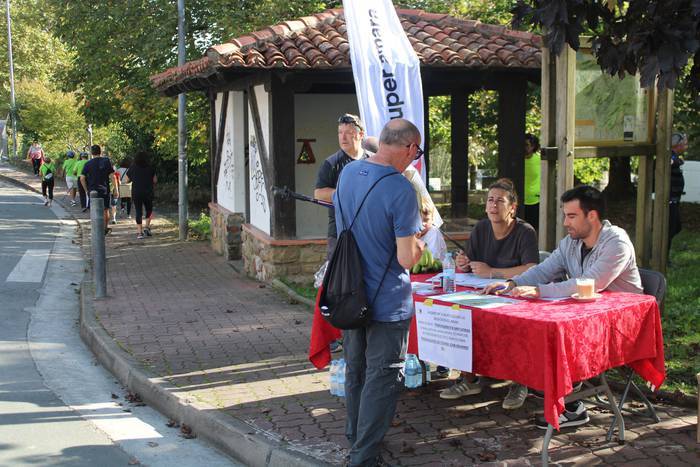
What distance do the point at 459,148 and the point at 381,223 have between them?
10781mm

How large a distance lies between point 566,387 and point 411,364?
159cm

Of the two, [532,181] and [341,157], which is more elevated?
[341,157]

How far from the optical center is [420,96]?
800 centimetres

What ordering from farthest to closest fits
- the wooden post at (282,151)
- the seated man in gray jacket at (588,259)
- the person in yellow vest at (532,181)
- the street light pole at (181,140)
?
the street light pole at (181,140) < the person in yellow vest at (532,181) < the wooden post at (282,151) < the seated man in gray jacket at (588,259)

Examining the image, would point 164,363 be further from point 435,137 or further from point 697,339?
point 435,137

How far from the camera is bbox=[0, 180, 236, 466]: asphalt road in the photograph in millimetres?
5262

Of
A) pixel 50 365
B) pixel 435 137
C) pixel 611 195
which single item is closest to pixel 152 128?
pixel 435 137

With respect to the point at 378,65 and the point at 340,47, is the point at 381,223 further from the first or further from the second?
the point at 340,47

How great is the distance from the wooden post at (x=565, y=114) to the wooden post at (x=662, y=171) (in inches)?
33.6

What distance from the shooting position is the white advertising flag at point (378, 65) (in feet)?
25.0

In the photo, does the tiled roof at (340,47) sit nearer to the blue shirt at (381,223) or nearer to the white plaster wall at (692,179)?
the blue shirt at (381,223)

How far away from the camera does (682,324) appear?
26.5ft

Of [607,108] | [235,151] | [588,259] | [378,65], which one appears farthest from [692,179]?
[588,259]

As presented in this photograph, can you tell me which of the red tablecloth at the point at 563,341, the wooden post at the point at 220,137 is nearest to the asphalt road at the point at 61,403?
the red tablecloth at the point at 563,341
